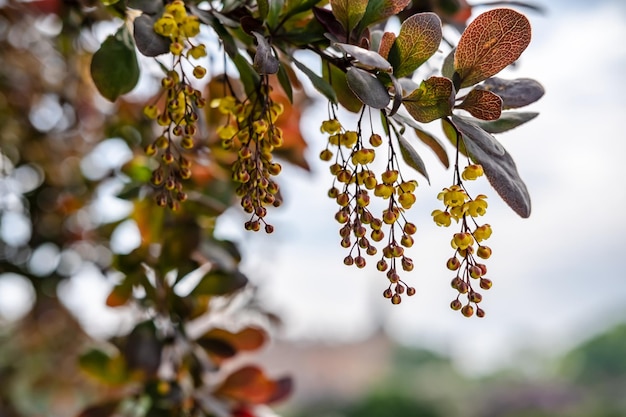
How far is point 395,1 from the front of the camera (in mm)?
403

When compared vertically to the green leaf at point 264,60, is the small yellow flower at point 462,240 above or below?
above

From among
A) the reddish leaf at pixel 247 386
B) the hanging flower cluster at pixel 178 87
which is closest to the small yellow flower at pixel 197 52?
the hanging flower cluster at pixel 178 87

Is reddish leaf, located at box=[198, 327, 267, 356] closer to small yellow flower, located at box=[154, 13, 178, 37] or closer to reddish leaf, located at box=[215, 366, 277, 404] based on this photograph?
reddish leaf, located at box=[215, 366, 277, 404]

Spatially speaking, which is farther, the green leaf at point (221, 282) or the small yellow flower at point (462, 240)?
the green leaf at point (221, 282)

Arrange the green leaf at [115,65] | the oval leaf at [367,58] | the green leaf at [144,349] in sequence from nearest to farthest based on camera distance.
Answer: the oval leaf at [367,58] < the green leaf at [115,65] < the green leaf at [144,349]

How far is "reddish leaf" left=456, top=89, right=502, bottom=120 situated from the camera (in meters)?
0.38

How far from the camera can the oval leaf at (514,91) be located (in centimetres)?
43

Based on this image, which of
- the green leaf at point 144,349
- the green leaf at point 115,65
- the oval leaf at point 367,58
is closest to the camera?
the oval leaf at point 367,58

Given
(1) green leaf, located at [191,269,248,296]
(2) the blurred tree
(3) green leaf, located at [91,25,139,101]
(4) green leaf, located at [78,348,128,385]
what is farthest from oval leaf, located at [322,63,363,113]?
(4) green leaf, located at [78,348,128,385]

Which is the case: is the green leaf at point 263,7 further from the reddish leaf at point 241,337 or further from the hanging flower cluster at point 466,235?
the reddish leaf at point 241,337

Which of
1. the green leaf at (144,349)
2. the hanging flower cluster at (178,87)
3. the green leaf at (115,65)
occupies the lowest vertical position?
the green leaf at (144,349)

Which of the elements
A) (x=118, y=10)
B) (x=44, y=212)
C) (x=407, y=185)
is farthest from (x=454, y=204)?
(x=44, y=212)

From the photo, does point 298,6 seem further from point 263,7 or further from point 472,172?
point 472,172

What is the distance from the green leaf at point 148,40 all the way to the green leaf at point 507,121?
19cm
